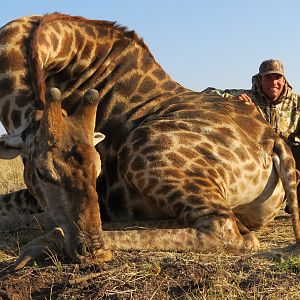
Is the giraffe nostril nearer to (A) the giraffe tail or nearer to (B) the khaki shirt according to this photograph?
(A) the giraffe tail

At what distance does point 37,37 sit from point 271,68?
3860mm

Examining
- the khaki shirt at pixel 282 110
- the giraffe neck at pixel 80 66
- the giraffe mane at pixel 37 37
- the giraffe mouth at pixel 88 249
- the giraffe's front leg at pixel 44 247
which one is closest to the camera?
the giraffe mouth at pixel 88 249

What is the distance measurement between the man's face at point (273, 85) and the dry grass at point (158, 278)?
4.44 metres

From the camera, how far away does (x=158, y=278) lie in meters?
4.35

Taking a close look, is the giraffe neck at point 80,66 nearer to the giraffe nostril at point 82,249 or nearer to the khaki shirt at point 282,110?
the khaki shirt at point 282,110

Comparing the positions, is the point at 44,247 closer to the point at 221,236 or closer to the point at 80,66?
the point at 221,236

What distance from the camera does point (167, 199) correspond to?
572 centimetres

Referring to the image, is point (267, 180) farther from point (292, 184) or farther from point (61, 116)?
point (61, 116)

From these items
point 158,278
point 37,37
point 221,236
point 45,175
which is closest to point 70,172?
point 45,175

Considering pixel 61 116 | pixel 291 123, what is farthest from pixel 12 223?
pixel 291 123

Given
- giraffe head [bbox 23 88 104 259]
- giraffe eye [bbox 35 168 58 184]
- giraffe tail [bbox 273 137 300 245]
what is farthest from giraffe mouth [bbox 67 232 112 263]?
giraffe tail [bbox 273 137 300 245]

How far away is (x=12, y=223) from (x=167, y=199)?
1790 mm

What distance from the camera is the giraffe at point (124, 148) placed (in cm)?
481

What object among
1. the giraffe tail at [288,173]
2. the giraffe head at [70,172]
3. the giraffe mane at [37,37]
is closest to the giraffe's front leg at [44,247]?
the giraffe head at [70,172]
